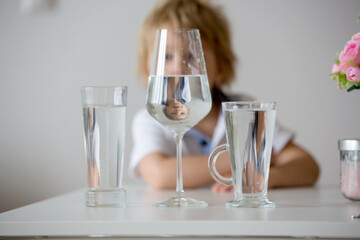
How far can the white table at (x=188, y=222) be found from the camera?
59cm

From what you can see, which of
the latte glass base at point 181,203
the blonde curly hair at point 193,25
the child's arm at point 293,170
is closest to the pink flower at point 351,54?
the latte glass base at point 181,203

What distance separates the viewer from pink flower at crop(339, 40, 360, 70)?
2.48 ft

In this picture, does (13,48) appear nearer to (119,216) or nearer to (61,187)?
(61,187)

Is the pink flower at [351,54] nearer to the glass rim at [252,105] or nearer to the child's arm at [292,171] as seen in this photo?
the glass rim at [252,105]

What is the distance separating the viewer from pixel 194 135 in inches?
65.1

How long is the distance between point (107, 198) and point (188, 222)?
188 mm

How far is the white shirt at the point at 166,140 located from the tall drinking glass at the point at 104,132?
0.56 m

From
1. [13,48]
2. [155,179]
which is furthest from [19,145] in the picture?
[155,179]

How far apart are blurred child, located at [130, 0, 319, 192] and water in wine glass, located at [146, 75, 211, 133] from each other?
289 millimetres

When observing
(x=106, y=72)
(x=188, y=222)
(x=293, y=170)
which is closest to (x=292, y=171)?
(x=293, y=170)

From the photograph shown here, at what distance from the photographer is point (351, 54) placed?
759mm

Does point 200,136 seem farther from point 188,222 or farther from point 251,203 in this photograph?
point 188,222

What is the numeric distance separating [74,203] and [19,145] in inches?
87.2

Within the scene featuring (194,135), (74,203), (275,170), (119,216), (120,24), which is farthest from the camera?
(120,24)
